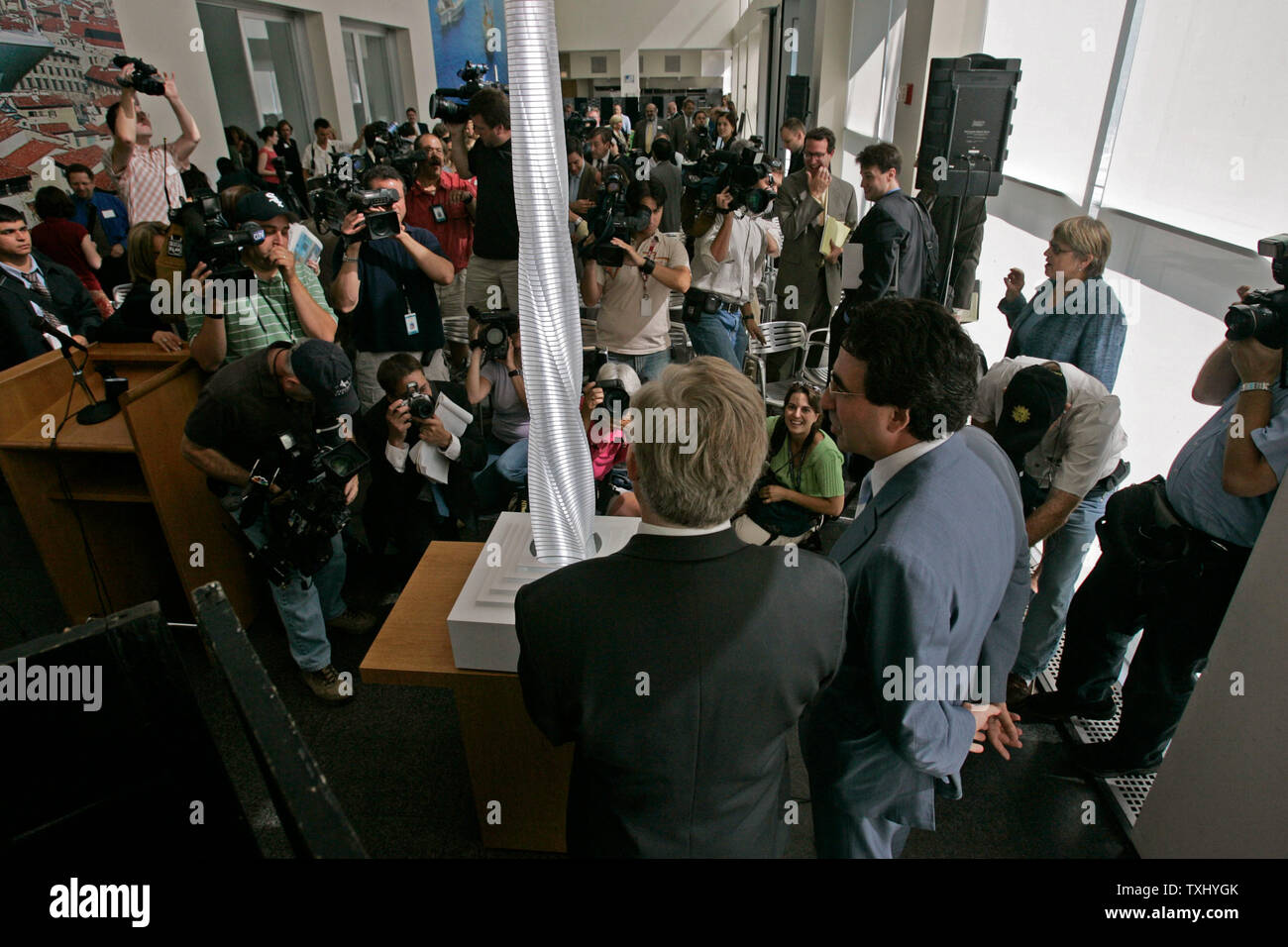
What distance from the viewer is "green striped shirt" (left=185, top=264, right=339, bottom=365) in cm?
267

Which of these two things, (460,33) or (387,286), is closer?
(387,286)

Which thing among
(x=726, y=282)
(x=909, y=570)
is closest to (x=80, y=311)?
(x=726, y=282)

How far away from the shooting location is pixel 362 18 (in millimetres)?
11055

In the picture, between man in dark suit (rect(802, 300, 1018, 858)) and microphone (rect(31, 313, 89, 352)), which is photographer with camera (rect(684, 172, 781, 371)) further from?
microphone (rect(31, 313, 89, 352))

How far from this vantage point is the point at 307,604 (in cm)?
247

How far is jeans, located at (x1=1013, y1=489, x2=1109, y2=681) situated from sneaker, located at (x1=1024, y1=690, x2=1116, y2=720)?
0.33 ft

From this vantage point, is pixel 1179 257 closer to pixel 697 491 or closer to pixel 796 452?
pixel 796 452

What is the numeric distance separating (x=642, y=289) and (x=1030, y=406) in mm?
2157

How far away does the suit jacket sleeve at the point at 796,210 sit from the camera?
4.66 metres

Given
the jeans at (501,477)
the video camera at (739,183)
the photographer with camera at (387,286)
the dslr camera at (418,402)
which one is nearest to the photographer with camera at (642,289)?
the video camera at (739,183)

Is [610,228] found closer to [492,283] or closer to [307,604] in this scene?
[492,283]

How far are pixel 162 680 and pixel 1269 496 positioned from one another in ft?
7.71
